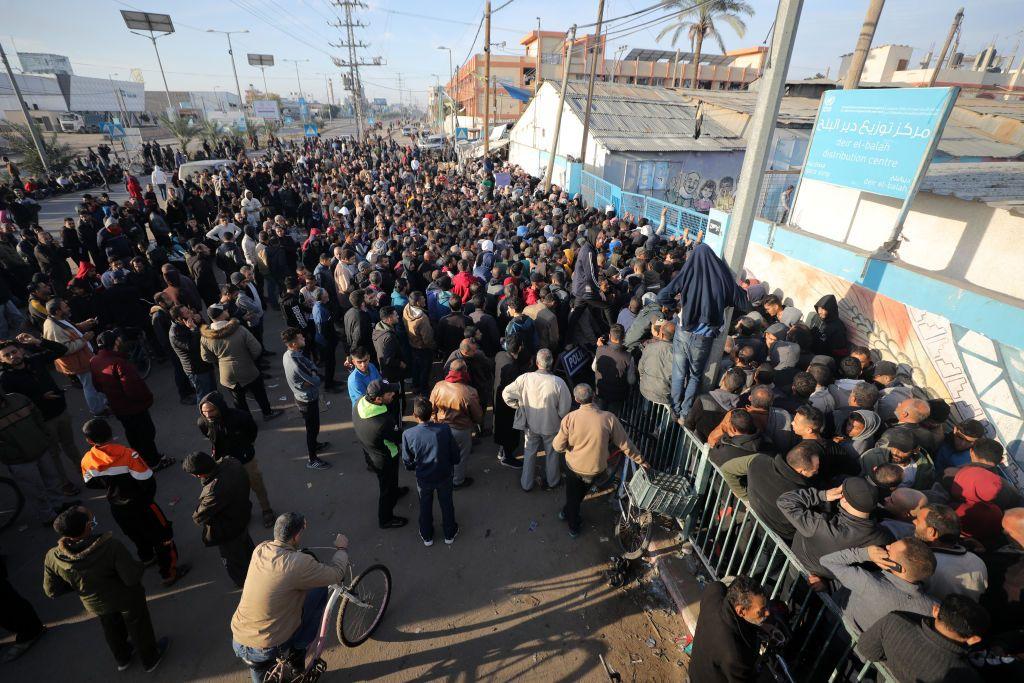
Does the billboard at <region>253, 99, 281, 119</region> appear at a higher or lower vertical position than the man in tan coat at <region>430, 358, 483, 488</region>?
higher

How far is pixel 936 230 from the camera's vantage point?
783cm

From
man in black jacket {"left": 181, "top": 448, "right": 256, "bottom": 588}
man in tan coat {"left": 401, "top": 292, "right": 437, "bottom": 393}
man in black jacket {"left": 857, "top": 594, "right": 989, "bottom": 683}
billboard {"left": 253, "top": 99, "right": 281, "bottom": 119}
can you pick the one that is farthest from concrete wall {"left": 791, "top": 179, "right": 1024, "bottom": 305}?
billboard {"left": 253, "top": 99, "right": 281, "bottom": 119}

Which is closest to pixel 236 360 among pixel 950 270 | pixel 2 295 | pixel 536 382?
pixel 536 382

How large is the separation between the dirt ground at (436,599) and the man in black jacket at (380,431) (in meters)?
0.84

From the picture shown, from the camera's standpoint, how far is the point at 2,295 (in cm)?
786

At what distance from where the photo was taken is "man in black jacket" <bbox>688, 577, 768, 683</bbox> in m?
2.53

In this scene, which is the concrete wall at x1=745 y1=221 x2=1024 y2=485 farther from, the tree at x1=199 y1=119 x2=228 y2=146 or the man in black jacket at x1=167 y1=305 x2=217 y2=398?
the tree at x1=199 y1=119 x2=228 y2=146

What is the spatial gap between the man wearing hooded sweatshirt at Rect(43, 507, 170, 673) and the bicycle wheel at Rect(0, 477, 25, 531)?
2.57 m

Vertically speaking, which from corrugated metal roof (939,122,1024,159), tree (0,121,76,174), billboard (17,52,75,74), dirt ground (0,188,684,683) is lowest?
dirt ground (0,188,684,683)

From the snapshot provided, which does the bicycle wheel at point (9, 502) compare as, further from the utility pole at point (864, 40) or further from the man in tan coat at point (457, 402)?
the utility pole at point (864, 40)

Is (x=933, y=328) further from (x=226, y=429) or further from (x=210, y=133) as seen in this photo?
(x=210, y=133)

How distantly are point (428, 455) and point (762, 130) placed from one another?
4.94 metres

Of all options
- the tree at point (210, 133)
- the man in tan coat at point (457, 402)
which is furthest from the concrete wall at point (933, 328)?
the tree at point (210, 133)

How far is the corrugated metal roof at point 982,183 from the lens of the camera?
680cm
